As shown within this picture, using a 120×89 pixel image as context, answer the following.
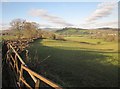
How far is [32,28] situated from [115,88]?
54.3 meters

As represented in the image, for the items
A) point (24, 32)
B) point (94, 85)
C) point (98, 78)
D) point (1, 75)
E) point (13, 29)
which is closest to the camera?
point (1, 75)

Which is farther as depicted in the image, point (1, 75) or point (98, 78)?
point (98, 78)

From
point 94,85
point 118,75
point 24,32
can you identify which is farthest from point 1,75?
point 24,32

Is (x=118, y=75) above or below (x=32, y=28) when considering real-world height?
below

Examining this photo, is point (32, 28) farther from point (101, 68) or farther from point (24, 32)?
point (101, 68)

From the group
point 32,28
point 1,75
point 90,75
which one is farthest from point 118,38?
point 1,75

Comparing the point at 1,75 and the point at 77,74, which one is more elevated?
the point at 1,75

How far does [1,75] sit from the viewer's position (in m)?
11.0

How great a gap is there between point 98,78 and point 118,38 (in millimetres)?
37184

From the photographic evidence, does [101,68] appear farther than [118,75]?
Yes

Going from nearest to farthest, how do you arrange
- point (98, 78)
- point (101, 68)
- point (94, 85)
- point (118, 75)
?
1. point (94, 85)
2. point (98, 78)
3. point (118, 75)
4. point (101, 68)

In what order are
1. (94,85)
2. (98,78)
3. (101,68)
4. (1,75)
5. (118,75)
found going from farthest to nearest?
(101,68)
(118,75)
(98,78)
(94,85)
(1,75)

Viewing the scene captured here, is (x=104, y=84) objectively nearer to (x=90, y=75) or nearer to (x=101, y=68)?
(x=90, y=75)

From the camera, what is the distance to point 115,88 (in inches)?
512
